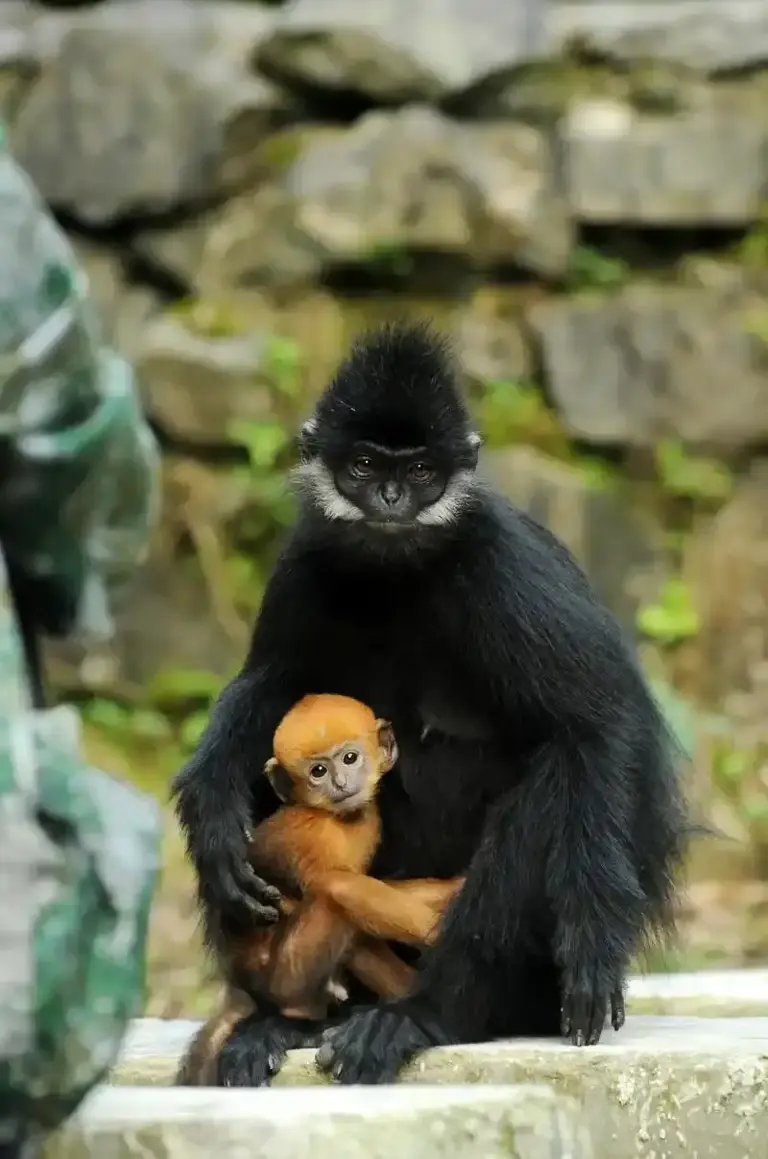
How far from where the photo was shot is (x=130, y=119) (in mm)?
7340

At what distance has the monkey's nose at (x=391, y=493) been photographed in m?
3.37

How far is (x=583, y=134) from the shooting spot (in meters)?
7.40

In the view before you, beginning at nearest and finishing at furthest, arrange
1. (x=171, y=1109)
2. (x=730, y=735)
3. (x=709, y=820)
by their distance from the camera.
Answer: (x=171, y=1109), (x=709, y=820), (x=730, y=735)

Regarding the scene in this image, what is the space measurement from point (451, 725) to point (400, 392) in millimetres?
648

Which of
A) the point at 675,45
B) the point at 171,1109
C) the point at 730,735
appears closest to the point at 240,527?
the point at 730,735

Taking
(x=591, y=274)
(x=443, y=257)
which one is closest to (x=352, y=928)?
(x=443, y=257)

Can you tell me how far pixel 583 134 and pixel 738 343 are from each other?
1069mm

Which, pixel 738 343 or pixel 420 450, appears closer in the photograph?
pixel 420 450

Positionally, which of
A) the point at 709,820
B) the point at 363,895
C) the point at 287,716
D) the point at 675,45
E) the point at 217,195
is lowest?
the point at 709,820

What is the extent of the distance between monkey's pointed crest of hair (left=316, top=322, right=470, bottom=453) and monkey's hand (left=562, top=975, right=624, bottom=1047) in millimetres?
1007

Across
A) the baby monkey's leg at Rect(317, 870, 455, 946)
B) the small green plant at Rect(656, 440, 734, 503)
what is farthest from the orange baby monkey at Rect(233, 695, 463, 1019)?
the small green plant at Rect(656, 440, 734, 503)

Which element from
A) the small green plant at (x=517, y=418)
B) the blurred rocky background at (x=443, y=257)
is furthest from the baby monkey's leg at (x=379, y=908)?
the small green plant at (x=517, y=418)

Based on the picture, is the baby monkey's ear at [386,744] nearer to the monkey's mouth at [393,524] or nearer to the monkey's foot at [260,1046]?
the monkey's mouth at [393,524]

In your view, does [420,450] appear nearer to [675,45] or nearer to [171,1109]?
[171,1109]
